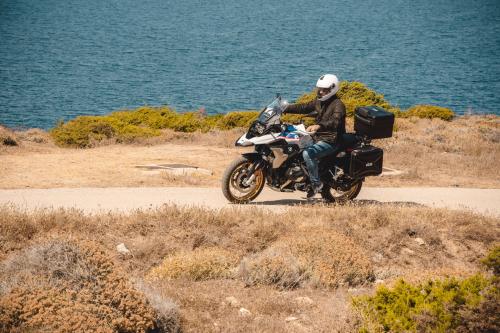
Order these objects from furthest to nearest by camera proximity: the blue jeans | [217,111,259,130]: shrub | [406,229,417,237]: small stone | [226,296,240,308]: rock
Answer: [217,111,259,130]: shrub → the blue jeans → [406,229,417,237]: small stone → [226,296,240,308]: rock

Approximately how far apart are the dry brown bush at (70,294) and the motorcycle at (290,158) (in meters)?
4.50

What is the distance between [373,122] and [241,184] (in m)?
2.73

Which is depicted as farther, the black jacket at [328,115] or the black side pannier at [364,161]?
the black side pannier at [364,161]

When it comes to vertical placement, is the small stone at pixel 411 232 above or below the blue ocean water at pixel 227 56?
below

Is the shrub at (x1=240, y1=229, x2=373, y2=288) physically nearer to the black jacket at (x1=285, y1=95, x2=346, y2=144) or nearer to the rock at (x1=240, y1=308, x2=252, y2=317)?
the rock at (x1=240, y1=308, x2=252, y2=317)

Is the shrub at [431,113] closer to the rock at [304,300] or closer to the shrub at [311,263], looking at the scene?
the shrub at [311,263]

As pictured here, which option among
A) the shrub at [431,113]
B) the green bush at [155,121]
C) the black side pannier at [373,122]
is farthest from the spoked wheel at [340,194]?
the shrub at [431,113]

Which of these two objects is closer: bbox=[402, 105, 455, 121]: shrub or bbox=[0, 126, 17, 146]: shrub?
bbox=[0, 126, 17, 146]: shrub

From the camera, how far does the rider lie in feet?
35.4

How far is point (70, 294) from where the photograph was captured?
19.5 ft

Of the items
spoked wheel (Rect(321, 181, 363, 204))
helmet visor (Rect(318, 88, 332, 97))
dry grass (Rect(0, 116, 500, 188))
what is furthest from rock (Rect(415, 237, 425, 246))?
dry grass (Rect(0, 116, 500, 188))

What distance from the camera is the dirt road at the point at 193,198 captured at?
1095 centimetres

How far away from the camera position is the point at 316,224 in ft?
32.8

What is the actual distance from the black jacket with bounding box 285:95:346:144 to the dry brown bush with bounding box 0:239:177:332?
5286 millimetres
